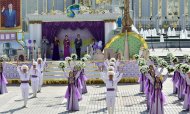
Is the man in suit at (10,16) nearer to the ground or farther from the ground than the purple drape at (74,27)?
farther from the ground

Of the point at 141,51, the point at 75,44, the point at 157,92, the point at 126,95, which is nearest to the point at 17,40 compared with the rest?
the point at 75,44

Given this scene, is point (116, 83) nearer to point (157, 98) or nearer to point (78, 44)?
point (157, 98)

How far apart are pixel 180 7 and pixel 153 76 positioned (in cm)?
5393

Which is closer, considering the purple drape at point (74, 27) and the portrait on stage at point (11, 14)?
the portrait on stage at point (11, 14)

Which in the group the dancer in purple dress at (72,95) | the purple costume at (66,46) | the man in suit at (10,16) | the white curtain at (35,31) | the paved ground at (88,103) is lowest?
the paved ground at (88,103)

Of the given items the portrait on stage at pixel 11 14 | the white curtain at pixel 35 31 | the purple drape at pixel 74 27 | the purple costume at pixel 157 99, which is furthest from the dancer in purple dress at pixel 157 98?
the white curtain at pixel 35 31

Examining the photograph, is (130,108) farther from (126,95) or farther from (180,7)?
(180,7)

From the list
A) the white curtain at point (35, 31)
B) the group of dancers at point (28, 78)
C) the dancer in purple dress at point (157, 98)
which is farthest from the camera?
the white curtain at point (35, 31)

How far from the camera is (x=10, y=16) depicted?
1210 inches

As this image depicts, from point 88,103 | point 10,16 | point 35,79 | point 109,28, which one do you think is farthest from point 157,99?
point 109,28

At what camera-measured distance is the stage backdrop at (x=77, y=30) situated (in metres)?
33.3

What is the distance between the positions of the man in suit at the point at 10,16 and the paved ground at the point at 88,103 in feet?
32.0

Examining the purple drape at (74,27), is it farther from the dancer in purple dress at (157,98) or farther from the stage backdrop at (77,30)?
the dancer in purple dress at (157,98)

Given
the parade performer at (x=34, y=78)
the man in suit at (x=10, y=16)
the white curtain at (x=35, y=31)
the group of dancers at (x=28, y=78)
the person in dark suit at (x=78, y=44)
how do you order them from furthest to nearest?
the white curtain at (x=35, y=31), the person in dark suit at (x=78, y=44), the man in suit at (x=10, y=16), the parade performer at (x=34, y=78), the group of dancers at (x=28, y=78)
